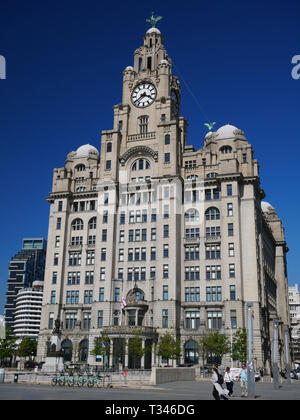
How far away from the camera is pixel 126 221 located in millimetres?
94812

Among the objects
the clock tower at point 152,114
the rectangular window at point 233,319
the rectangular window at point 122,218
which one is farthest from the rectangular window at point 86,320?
the clock tower at point 152,114

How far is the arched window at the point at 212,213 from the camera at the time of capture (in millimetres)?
90356

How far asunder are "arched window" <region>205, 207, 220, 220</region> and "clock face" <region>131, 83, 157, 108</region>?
30.1 m

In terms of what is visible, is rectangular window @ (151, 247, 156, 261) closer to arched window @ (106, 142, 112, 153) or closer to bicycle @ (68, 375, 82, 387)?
arched window @ (106, 142, 112, 153)

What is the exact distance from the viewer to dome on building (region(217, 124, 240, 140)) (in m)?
98.4

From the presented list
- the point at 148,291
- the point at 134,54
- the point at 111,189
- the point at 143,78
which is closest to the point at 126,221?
the point at 111,189

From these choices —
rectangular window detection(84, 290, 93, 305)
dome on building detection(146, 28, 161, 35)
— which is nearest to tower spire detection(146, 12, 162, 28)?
dome on building detection(146, 28, 161, 35)

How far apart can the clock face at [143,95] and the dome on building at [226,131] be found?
56.5 ft

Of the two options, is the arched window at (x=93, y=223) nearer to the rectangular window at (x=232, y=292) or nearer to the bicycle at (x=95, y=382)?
the rectangular window at (x=232, y=292)

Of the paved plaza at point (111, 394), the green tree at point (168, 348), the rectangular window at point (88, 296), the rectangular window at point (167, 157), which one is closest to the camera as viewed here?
the paved plaza at point (111, 394)

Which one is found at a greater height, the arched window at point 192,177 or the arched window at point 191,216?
the arched window at point 192,177

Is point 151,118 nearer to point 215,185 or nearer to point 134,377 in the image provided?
point 215,185

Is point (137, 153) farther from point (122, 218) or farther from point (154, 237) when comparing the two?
point (154, 237)

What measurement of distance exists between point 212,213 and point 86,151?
34.7m
